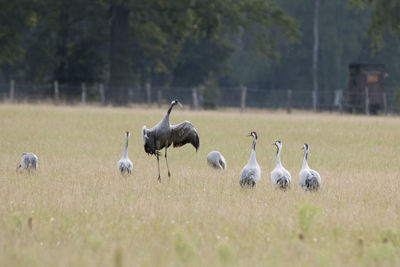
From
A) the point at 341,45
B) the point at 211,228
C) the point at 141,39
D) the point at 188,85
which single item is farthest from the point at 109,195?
the point at 341,45

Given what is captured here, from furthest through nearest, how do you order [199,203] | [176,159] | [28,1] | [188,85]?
[188,85], [28,1], [176,159], [199,203]

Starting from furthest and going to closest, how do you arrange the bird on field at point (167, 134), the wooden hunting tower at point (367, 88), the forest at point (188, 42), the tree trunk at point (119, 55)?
the tree trunk at point (119, 55) < the forest at point (188, 42) < the wooden hunting tower at point (367, 88) < the bird on field at point (167, 134)

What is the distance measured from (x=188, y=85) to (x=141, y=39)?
14276 millimetres

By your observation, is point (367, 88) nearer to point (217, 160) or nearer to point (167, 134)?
point (217, 160)

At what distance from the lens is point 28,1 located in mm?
46781

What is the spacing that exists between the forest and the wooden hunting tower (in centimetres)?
146

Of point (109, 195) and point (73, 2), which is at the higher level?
point (73, 2)

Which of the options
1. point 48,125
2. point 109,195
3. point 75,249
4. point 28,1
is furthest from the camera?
point 28,1

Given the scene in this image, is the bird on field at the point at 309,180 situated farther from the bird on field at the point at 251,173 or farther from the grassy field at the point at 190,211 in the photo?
the bird on field at the point at 251,173

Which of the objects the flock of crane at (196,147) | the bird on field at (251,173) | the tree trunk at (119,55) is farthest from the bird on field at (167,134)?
the tree trunk at (119,55)

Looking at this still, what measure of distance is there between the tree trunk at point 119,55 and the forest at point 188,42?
0.07 meters

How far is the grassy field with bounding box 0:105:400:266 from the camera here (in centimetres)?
683

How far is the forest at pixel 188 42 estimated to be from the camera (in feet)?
154

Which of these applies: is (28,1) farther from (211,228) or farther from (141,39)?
(211,228)
